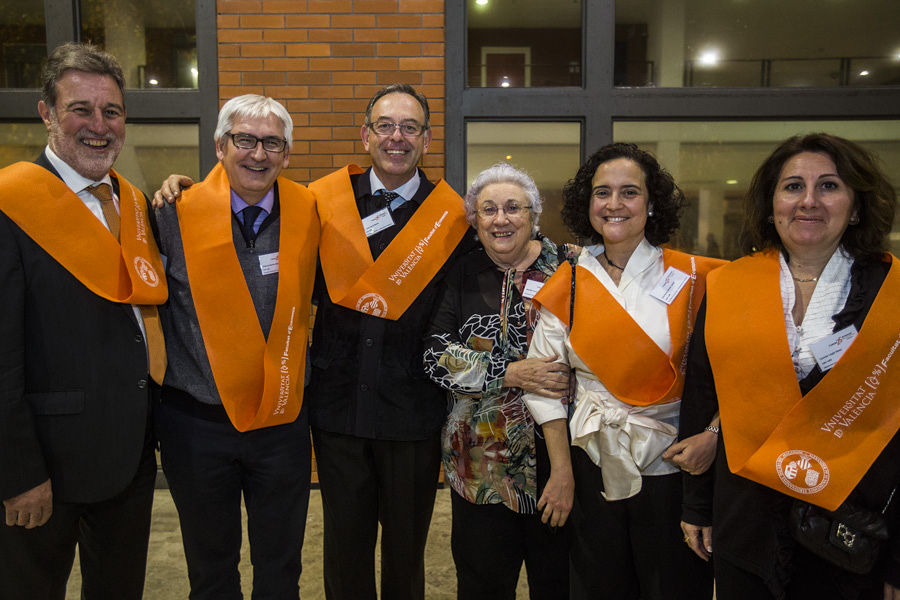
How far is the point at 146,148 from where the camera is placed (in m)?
4.14

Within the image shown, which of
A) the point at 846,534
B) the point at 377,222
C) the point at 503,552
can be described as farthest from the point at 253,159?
the point at 846,534

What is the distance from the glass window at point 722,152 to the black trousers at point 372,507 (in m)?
2.84

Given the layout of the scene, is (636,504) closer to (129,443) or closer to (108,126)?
(129,443)

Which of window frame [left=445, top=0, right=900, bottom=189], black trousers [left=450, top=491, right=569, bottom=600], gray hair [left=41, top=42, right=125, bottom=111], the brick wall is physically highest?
the brick wall

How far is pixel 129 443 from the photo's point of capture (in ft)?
6.57

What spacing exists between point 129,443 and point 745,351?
202cm

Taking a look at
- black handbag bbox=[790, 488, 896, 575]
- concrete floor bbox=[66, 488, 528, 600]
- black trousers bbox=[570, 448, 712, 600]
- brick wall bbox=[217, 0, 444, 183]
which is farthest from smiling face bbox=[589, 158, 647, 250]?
brick wall bbox=[217, 0, 444, 183]

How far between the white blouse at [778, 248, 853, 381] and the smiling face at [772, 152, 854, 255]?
0.07m

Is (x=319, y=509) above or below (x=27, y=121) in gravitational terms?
below

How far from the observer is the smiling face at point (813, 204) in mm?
1679

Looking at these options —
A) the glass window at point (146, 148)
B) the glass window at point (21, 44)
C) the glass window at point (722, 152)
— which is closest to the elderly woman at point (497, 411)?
the glass window at point (722, 152)

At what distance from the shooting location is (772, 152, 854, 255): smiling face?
168 cm

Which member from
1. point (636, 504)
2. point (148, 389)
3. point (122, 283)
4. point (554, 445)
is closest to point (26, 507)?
point (148, 389)

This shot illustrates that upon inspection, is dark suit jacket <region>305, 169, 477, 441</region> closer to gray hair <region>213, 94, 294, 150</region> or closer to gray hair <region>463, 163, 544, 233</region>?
gray hair <region>463, 163, 544, 233</region>
